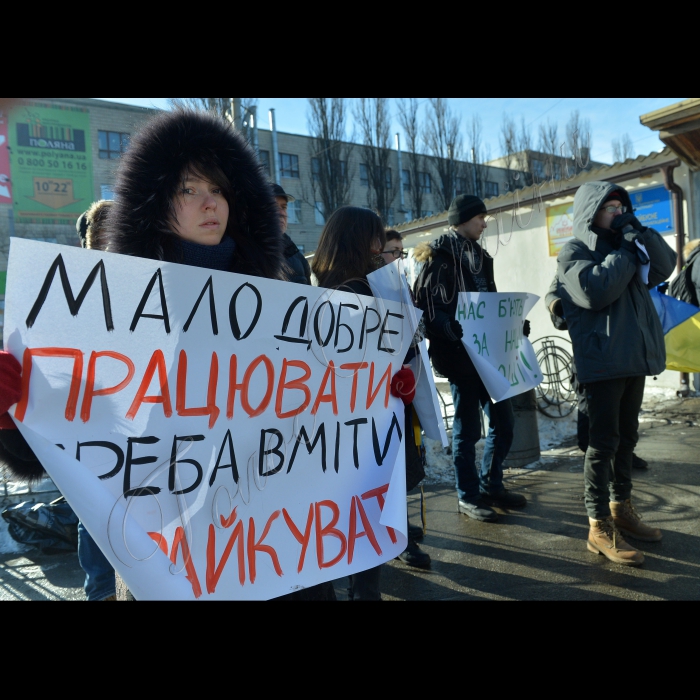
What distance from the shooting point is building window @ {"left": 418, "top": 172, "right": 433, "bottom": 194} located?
2381 centimetres

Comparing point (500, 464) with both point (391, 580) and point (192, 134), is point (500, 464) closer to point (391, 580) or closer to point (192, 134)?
point (391, 580)

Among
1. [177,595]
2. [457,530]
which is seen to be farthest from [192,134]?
[457,530]

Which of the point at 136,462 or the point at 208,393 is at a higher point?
the point at 208,393

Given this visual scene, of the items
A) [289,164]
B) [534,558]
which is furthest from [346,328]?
[289,164]

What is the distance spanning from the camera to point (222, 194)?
5.51 ft

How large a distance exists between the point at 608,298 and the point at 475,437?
1.31 meters

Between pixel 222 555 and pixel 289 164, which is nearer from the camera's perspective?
pixel 222 555

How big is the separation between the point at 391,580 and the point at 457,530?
787mm

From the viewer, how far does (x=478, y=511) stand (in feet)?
13.1

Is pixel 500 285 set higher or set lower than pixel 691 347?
higher

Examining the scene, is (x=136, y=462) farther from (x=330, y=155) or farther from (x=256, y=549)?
(x=330, y=155)

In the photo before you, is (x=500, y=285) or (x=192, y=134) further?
(x=500, y=285)

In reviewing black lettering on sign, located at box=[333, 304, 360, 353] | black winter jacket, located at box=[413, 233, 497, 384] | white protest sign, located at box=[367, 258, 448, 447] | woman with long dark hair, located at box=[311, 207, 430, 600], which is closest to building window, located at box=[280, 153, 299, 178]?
black winter jacket, located at box=[413, 233, 497, 384]

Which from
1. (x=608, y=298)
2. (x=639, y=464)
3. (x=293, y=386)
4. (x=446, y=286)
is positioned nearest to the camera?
(x=293, y=386)
